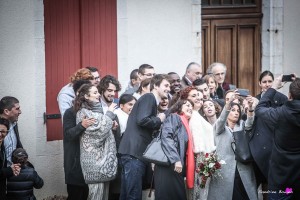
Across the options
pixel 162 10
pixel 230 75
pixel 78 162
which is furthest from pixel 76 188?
pixel 230 75

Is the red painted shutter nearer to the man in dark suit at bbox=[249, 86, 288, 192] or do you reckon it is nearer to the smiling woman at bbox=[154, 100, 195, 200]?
the smiling woman at bbox=[154, 100, 195, 200]

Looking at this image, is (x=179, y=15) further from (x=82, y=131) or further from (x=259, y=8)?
(x=82, y=131)

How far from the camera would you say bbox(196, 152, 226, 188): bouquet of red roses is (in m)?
9.04

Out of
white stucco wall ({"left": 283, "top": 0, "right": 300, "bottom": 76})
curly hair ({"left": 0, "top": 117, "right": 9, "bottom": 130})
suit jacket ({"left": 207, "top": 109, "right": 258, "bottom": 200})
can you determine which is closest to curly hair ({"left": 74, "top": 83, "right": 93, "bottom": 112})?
curly hair ({"left": 0, "top": 117, "right": 9, "bottom": 130})

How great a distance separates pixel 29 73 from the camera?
10836 millimetres

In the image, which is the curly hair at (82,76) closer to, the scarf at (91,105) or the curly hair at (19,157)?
the scarf at (91,105)

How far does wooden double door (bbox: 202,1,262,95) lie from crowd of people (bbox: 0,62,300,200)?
3.36 meters

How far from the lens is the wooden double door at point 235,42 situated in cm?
1297

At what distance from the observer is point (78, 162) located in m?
9.55

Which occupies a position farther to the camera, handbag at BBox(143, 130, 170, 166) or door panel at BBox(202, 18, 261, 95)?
door panel at BBox(202, 18, 261, 95)

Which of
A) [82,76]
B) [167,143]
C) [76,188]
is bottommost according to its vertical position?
[76,188]

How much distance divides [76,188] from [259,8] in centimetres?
536

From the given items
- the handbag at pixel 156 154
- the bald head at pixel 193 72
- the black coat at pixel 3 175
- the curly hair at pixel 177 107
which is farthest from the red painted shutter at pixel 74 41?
the handbag at pixel 156 154

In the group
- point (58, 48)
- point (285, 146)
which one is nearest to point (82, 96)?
point (58, 48)
